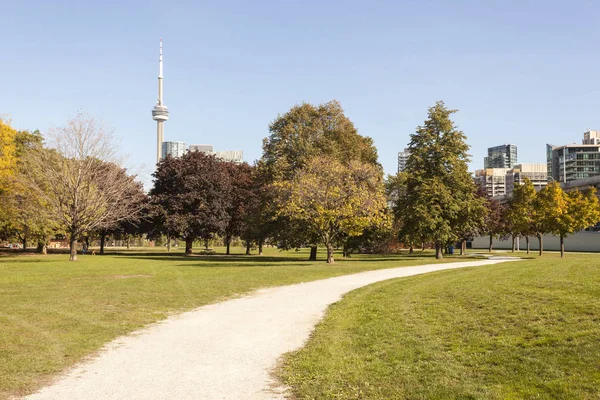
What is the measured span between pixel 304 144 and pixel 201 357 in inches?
1536

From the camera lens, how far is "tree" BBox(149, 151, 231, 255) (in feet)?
194

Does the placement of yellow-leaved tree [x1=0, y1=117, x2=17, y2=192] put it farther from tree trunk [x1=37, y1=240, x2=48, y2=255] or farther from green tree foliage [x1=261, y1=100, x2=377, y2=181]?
green tree foliage [x1=261, y1=100, x2=377, y2=181]

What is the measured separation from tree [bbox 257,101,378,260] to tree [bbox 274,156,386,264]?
14.4 ft

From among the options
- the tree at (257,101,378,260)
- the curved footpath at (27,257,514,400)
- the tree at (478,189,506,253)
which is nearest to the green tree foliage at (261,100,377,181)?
the tree at (257,101,378,260)

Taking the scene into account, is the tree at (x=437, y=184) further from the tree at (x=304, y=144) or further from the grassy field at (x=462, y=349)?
the grassy field at (x=462, y=349)

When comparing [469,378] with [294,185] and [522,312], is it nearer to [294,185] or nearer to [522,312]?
[522,312]

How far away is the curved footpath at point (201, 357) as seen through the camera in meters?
7.79

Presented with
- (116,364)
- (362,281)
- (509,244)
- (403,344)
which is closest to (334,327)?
(403,344)

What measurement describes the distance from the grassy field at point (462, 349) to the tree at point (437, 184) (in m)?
32.3

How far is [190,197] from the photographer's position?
59.5 m

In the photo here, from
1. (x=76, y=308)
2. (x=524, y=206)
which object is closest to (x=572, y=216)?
(x=524, y=206)

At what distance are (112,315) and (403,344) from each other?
855 centimetres

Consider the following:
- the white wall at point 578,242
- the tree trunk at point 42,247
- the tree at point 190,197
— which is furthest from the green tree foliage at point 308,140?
the white wall at point 578,242

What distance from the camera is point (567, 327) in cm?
1053
